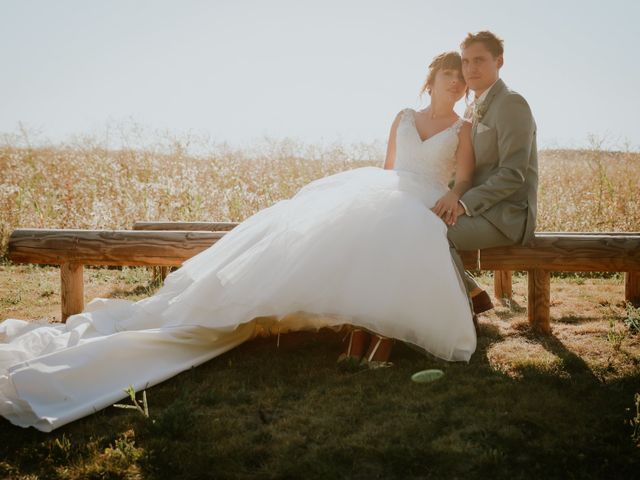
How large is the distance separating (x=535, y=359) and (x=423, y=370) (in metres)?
0.78

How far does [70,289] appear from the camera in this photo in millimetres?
4621

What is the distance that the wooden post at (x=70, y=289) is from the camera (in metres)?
4.61

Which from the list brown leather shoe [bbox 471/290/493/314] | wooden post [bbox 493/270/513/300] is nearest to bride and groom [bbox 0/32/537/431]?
brown leather shoe [bbox 471/290/493/314]

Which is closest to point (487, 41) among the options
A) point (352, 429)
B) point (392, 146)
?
point (392, 146)

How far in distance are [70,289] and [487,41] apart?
3.82 m

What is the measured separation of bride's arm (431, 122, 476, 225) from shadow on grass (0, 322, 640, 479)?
980 mm

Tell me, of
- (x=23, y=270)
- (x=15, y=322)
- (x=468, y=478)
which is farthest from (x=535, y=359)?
(x=23, y=270)

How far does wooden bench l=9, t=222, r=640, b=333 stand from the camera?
157 inches

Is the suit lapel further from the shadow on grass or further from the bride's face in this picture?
the shadow on grass

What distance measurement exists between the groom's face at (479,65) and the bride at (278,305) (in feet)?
2.83

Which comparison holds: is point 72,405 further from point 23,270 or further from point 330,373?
point 23,270

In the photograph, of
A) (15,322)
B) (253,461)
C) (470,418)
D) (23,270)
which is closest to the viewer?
(253,461)

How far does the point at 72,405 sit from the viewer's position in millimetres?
2730

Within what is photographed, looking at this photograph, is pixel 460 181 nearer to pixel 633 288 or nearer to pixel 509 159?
pixel 509 159
